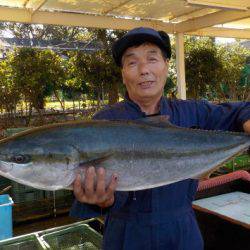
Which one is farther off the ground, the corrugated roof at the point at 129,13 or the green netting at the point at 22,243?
the corrugated roof at the point at 129,13

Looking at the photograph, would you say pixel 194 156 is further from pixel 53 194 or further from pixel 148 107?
pixel 53 194

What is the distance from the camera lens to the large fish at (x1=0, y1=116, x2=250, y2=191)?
199 cm

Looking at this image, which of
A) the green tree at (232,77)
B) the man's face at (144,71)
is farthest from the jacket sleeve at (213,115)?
the green tree at (232,77)

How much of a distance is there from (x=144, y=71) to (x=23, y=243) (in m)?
2.76

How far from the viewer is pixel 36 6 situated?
24.9ft

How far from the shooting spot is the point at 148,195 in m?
2.38

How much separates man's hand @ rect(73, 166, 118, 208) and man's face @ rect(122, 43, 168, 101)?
0.66 m

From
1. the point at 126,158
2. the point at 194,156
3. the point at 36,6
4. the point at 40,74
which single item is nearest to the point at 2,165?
the point at 126,158

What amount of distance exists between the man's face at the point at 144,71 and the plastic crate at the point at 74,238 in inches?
90.3

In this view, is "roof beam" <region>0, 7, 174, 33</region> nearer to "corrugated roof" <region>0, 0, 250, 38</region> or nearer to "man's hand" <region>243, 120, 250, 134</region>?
"corrugated roof" <region>0, 0, 250, 38</region>

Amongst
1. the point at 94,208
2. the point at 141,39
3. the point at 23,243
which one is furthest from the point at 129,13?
the point at 94,208

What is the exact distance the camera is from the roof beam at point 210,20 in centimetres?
896

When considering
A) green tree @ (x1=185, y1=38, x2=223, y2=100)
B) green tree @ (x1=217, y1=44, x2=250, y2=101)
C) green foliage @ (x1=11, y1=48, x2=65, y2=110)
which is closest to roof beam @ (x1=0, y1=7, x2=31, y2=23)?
green foliage @ (x1=11, y1=48, x2=65, y2=110)

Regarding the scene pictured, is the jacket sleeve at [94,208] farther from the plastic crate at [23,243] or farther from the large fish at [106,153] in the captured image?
the plastic crate at [23,243]
